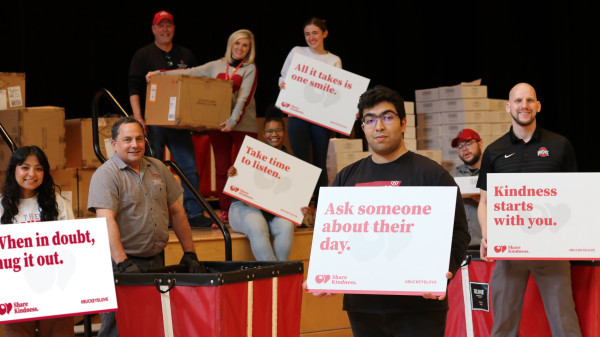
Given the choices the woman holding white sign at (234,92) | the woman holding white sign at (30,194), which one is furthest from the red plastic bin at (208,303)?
the woman holding white sign at (234,92)

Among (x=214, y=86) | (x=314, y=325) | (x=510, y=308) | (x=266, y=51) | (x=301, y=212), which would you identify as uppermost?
(x=266, y=51)

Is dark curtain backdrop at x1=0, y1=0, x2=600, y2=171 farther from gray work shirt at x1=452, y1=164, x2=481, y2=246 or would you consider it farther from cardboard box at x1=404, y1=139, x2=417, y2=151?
gray work shirt at x1=452, y1=164, x2=481, y2=246

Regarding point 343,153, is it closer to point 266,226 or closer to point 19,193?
point 266,226

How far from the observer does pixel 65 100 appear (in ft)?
25.0

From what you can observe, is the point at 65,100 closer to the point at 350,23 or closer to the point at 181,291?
the point at 350,23

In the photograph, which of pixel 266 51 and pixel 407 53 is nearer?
pixel 266 51

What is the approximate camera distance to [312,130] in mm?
6520

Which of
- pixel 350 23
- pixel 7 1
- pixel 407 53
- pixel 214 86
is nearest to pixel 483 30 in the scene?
pixel 407 53

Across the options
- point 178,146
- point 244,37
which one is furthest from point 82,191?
point 244,37

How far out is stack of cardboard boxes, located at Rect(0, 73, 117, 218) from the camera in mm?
6035

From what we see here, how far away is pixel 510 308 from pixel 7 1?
5151 millimetres

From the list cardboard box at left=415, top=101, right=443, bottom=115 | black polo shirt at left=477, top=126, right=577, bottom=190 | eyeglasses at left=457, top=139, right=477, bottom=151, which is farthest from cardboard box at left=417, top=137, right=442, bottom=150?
black polo shirt at left=477, top=126, right=577, bottom=190

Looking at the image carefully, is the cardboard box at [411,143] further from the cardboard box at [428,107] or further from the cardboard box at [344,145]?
the cardboard box at [344,145]

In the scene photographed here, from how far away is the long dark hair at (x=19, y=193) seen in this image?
4156 millimetres
